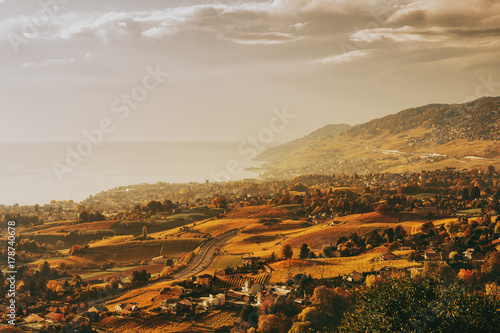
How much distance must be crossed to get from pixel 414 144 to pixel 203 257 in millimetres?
74202

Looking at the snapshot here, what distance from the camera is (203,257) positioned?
26.8m

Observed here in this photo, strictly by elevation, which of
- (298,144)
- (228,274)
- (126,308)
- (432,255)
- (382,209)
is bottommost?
(126,308)

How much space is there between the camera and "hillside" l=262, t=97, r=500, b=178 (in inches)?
2665

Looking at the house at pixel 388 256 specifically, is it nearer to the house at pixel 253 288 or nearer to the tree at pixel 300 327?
the house at pixel 253 288

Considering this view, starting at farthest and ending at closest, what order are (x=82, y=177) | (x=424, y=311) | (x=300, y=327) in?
1. (x=82, y=177)
2. (x=300, y=327)
3. (x=424, y=311)

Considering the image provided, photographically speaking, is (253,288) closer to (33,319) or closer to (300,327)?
(300,327)

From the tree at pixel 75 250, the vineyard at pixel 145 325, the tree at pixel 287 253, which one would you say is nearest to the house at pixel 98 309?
the vineyard at pixel 145 325

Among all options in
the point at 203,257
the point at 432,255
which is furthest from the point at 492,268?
the point at 203,257

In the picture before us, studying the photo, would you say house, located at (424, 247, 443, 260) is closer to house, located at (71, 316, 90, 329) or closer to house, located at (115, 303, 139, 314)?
house, located at (115, 303, 139, 314)

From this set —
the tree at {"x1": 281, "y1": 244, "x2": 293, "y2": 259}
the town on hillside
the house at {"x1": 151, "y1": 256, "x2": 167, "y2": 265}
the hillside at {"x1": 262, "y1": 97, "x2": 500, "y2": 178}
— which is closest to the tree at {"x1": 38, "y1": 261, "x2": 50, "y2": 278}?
the town on hillside

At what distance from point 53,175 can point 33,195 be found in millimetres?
22417

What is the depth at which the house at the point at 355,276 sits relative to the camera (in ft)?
60.5

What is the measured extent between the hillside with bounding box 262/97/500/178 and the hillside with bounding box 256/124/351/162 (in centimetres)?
1499

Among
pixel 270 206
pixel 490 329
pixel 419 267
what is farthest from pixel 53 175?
pixel 490 329
